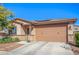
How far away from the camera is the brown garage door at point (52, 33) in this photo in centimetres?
1902

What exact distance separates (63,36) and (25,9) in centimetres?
540

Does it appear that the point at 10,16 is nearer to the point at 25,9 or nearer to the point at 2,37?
the point at 2,37

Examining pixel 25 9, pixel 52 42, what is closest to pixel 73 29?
pixel 52 42

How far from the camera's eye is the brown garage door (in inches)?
749

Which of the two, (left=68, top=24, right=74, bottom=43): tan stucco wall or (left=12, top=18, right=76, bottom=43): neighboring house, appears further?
(left=12, top=18, right=76, bottom=43): neighboring house

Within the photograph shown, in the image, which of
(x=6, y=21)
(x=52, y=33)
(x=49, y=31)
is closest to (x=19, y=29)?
(x=6, y=21)

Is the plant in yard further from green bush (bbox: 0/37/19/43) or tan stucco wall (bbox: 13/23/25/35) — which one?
→ tan stucco wall (bbox: 13/23/25/35)

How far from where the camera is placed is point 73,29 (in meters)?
19.3

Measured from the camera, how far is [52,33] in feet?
62.7

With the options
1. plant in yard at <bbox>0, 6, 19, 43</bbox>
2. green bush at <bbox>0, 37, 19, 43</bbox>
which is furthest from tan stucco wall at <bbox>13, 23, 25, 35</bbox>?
green bush at <bbox>0, 37, 19, 43</bbox>

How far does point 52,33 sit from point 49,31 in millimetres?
386

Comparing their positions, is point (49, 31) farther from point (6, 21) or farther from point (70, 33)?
point (6, 21)
